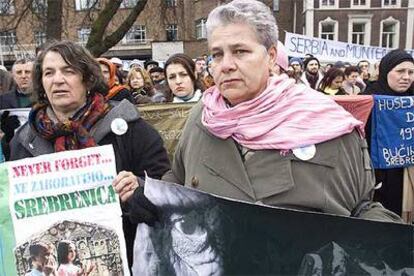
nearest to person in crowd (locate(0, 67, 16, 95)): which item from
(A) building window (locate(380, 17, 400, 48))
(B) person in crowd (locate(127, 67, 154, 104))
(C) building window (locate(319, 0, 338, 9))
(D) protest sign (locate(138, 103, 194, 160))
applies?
(B) person in crowd (locate(127, 67, 154, 104))

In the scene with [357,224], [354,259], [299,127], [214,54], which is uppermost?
[214,54]

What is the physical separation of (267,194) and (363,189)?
0.34 m

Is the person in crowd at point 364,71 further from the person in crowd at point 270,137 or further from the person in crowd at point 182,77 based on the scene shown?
the person in crowd at point 270,137

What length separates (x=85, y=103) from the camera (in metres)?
2.09

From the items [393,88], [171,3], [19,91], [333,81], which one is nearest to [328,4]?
[171,3]

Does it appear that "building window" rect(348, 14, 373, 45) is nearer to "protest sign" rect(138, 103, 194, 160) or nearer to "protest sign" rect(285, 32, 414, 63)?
"protest sign" rect(285, 32, 414, 63)

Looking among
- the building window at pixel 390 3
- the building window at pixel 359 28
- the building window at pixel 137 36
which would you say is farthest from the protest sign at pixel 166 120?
the building window at pixel 390 3

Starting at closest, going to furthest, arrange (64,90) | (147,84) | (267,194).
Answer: (267,194)
(64,90)
(147,84)

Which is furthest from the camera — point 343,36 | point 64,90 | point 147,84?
point 343,36

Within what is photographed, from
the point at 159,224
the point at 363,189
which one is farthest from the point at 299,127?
the point at 159,224

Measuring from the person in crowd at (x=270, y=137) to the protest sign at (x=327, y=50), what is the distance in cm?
1349

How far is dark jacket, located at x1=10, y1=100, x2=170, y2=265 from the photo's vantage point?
203cm

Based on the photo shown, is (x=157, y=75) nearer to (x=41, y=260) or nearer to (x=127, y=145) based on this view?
(x=127, y=145)

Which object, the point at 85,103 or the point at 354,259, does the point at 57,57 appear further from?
the point at 354,259
